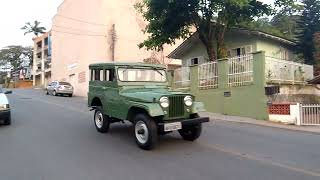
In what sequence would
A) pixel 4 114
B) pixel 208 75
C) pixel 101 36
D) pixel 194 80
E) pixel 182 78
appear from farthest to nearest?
1. pixel 101 36
2. pixel 182 78
3. pixel 194 80
4. pixel 208 75
5. pixel 4 114

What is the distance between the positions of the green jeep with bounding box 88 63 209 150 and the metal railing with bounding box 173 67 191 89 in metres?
10.9

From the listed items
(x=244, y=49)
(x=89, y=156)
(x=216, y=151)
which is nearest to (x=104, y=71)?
(x=89, y=156)

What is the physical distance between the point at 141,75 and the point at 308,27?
24.6m

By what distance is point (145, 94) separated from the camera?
33.1 ft

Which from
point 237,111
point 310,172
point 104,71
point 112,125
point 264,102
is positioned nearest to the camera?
point 310,172

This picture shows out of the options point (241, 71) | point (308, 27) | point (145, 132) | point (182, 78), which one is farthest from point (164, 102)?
point (308, 27)

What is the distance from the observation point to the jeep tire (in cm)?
1205

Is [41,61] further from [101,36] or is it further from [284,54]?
[284,54]

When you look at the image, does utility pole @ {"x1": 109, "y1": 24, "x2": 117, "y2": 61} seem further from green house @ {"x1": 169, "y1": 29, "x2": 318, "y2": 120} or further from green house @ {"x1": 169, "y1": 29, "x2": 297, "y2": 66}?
green house @ {"x1": 169, "y1": 29, "x2": 318, "y2": 120}

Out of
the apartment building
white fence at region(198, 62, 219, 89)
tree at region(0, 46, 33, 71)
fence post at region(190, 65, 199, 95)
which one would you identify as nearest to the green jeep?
white fence at region(198, 62, 219, 89)

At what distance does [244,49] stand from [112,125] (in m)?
15.2

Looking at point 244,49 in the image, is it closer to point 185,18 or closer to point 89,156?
point 185,18

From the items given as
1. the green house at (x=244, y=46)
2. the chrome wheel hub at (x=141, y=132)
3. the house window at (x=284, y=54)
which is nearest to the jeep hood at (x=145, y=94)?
the chrome wheel hub at (x=141, y=132)

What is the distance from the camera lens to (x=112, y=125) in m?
13.6
